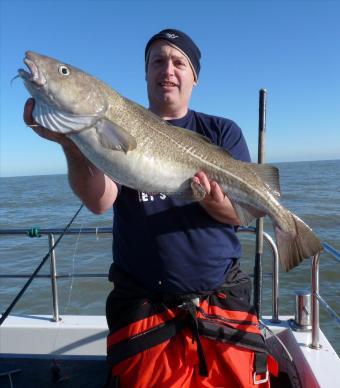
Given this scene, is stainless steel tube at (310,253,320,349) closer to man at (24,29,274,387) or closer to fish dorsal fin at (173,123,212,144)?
man at (24,29,274,387)

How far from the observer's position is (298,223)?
2699 millimetres

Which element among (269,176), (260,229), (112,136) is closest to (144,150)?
(112,136)

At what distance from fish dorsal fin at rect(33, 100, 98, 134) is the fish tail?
1511 millimetres

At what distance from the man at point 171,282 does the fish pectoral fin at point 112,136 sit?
0.21 meters

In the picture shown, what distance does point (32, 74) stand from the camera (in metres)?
2.10

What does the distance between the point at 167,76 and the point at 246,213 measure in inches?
41.2

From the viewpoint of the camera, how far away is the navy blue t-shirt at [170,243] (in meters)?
2.41

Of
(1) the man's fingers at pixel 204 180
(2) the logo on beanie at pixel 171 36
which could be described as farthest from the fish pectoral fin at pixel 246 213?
(2) the logo on beanie at pixel 171 36

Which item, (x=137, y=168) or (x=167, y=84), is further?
(x=167, y=84)

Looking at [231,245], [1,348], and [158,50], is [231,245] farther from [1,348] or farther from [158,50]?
[1,348]

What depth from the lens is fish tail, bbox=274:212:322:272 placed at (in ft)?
8.67

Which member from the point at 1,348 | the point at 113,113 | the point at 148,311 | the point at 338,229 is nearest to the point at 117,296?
the point at 148,311

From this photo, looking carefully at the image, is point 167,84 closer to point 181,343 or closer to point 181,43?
point 181,43

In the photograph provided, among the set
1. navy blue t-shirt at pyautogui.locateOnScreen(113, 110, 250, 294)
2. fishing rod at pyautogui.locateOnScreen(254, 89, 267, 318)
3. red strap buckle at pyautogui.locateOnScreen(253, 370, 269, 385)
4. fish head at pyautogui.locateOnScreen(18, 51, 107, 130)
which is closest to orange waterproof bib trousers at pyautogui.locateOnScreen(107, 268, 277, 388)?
red strap buckle at pyautogui.locateOnScreen(253, 370, 269, 385)
